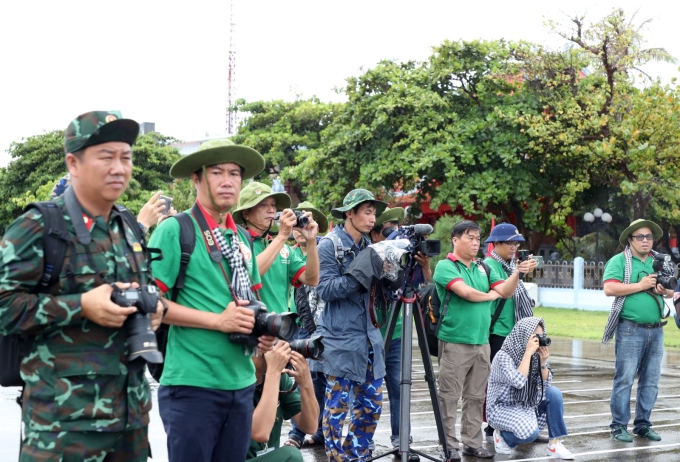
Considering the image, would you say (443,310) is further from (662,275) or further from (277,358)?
(277,358)

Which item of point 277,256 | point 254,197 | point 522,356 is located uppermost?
point 254,197

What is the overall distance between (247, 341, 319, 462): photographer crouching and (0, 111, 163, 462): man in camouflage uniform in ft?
3.37

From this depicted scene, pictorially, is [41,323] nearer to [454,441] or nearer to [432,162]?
[454,441]

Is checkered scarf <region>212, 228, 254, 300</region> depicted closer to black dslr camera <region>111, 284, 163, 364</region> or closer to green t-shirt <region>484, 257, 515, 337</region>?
black dslr camera <region>111, 284, 163, 364</region>

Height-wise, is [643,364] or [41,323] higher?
[41,323]

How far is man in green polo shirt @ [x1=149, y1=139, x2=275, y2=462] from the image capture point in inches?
145

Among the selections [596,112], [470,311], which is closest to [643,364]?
[470,311]

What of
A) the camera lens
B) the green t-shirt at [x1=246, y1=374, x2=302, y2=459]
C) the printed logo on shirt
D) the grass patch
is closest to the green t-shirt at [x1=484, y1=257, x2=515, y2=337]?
the printed logo on shirt

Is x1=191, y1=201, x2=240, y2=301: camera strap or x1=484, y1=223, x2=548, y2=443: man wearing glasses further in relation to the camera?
x1=484, y1=223, x2=548, y2=443: man wearing glasses

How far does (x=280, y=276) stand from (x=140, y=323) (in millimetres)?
2873

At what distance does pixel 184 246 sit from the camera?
3781 mm

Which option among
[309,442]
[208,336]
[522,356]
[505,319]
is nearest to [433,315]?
[522,356]

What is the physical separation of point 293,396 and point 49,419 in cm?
198

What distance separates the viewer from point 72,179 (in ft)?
10.3
